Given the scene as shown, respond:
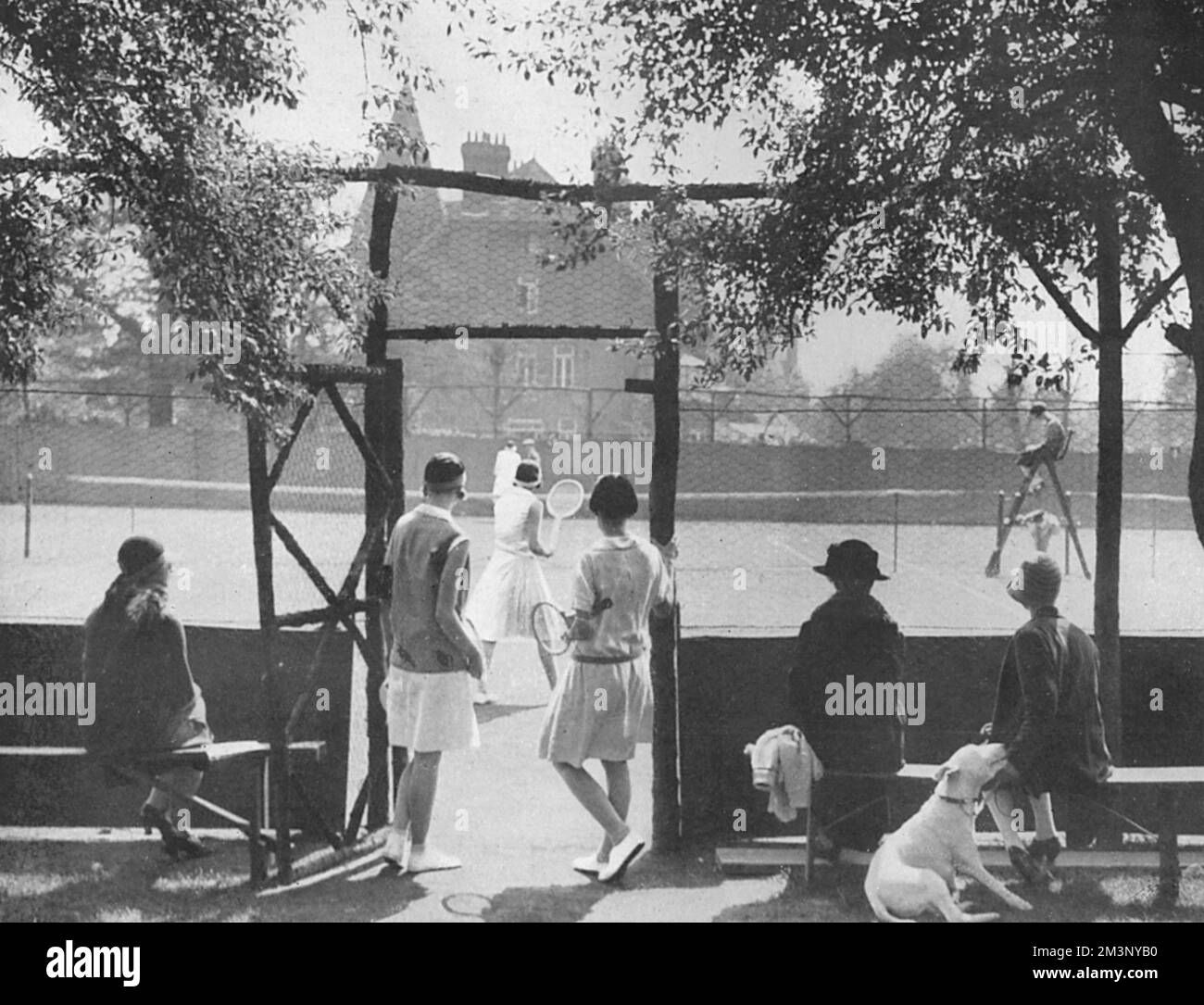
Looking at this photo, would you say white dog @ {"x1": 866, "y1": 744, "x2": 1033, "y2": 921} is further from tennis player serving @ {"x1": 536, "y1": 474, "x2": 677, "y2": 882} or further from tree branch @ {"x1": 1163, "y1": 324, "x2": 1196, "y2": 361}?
tree branch @ {"x1": 1163, "y1": 324, "x2": 1196, "y2": 361}

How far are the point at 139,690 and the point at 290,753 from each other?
2.12 ft

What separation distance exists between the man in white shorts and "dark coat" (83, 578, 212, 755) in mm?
839

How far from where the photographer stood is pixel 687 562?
8141 mm

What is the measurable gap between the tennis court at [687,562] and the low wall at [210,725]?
7.6 inches

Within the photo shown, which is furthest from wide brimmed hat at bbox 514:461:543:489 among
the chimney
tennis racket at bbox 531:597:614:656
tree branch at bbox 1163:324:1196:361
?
tree branch at bbox 1163:324:1196:361

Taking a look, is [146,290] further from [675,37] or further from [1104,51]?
[1104,51]

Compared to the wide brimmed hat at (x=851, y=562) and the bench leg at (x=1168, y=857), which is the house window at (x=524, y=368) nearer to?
the wide brimmed hat at (x=851, y=562)

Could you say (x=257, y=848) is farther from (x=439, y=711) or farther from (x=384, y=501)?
(x=384, y=501)

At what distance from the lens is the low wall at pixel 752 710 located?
18.3ft

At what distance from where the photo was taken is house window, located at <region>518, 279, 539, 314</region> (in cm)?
566

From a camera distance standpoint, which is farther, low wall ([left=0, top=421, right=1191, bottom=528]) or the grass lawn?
low wall ([left=0, top=421, right=1191, bottom=528])

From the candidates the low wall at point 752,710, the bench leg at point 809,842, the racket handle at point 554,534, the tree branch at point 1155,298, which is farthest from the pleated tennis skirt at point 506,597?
the tree branch at point 1155,298

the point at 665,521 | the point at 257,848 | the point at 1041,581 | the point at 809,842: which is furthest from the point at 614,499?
the point at 257,848

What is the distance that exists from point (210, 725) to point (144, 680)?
1.35 ft
